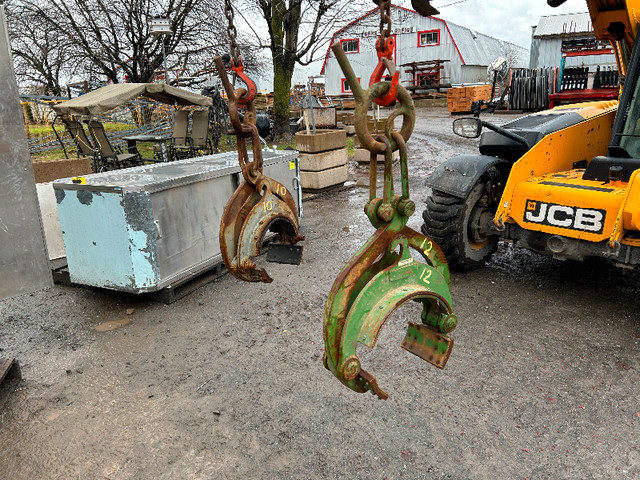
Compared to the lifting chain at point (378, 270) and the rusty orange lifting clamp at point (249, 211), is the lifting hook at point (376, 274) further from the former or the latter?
the rusty orange lifting clamp at point (249, 211)

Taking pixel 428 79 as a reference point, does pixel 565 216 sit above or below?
below

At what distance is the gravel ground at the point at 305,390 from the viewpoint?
2.63m

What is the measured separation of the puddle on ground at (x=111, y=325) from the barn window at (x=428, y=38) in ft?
110

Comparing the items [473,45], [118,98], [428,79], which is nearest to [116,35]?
[118,98]

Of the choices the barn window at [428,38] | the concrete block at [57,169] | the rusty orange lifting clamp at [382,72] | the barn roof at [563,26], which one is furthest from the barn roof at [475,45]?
the rusty orange lifting clamp at [382,72]

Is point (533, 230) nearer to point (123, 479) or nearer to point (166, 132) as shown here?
point (123, 479)

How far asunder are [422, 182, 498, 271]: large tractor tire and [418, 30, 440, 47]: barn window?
31.7 meters

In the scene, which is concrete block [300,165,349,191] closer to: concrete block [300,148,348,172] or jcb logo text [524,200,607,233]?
concrete block [300,148,348,172]

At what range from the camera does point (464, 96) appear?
73.3 feet

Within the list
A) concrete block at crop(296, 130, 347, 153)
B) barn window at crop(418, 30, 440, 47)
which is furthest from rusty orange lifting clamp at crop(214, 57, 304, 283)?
barn window at crop(418, 30, 440, 47)

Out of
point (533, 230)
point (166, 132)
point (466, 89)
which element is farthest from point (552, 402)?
point (466, 89)

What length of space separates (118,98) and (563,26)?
2586 centimetres

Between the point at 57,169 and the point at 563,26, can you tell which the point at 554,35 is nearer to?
the point at 563,26

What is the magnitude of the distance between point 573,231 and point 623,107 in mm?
1207
